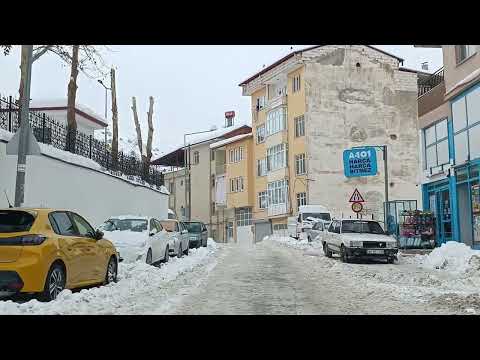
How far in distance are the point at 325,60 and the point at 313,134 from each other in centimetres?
628

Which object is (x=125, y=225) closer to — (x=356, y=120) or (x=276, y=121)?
(x=356, y=120)

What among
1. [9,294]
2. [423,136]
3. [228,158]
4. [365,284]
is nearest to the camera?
[9,294]

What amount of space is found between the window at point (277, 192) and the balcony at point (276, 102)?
22.2 ft

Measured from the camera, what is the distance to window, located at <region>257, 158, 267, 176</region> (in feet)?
184

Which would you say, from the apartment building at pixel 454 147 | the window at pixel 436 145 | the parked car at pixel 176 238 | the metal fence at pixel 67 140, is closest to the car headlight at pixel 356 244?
the apartment building at pixel 454 147

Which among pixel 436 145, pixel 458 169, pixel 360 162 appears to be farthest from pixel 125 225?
pixel 360 162

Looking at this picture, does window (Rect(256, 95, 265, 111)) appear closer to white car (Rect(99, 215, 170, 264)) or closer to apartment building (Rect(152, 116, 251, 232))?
apartment building (Rect(152, 116, 251, 232))

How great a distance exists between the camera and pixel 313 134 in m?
48.0

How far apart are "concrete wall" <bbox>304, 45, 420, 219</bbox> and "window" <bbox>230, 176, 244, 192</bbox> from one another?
14.3 m

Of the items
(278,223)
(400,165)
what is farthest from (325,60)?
(278,223)
